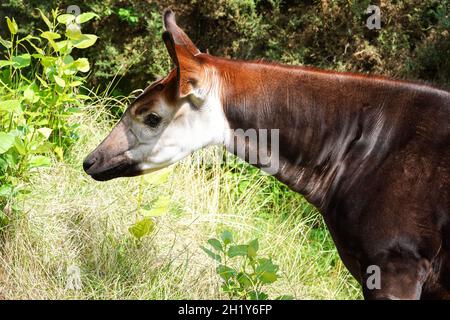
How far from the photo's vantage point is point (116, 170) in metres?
4.25

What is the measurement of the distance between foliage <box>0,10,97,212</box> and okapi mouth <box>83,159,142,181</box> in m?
0.49

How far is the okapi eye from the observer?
4133 mm

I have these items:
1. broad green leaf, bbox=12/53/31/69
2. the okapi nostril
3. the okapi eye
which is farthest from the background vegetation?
the okapi eye

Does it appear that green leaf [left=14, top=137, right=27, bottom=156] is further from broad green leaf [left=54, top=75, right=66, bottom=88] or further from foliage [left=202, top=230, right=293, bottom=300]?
foliage [left=202, top=230, right=293, bottom=300]

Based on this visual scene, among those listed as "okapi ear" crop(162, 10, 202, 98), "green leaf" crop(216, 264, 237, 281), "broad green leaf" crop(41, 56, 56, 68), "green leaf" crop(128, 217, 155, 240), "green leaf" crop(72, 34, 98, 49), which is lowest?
"green leaf" crop(128, 217, 155, 240)

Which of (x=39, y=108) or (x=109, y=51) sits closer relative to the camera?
(x=39, y=108)

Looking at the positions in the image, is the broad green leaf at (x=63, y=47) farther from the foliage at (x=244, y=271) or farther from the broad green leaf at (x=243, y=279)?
the broad green leaf at (x=243, y=279)

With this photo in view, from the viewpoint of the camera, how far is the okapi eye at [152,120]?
13.6ft

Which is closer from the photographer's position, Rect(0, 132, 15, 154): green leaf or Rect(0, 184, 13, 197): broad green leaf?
Rect(0, 132, 15, 154): green leaf

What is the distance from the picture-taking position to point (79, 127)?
20.0ft

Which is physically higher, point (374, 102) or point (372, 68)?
point (374, 102)
